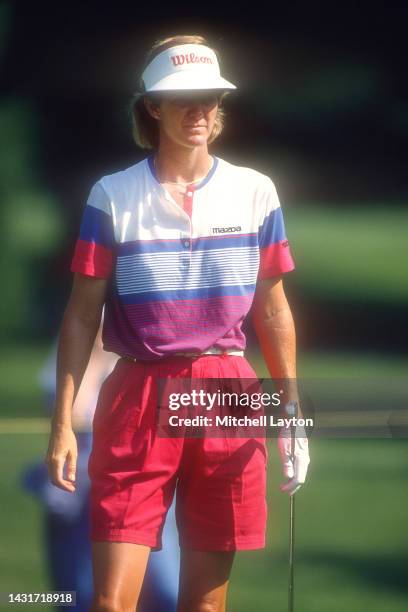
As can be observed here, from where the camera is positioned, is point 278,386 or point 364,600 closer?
point 278,386

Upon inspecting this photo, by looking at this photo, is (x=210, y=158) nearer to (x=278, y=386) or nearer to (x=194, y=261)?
(x=194, y=261)

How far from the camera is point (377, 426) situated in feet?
9.70

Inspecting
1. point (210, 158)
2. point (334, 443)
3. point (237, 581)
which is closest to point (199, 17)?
point (210, 158)

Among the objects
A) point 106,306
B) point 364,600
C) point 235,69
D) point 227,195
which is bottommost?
point 364,600

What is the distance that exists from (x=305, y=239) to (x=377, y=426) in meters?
0.48

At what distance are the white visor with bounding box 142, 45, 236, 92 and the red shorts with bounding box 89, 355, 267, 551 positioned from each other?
578 mm

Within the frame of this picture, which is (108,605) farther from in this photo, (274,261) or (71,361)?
(274,261)

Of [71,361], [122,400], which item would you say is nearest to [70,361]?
[71,361]

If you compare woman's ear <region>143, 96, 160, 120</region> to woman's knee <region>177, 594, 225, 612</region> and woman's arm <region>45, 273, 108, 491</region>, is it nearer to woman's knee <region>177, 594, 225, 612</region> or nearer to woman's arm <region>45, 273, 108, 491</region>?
woman's arm <region>45, 273, 108, 491</region>

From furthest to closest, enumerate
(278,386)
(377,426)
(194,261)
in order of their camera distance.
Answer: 1. (377,426)
2. (278,386)
3. (194,261)

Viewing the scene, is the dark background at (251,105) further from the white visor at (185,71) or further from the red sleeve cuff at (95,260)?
the red sleeve cuff at (95,260)

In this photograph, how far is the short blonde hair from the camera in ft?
8.86

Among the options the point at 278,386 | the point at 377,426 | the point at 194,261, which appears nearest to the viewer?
the point at 194,261

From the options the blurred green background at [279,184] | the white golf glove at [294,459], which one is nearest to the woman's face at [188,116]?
the blurred green background at [279,184]
